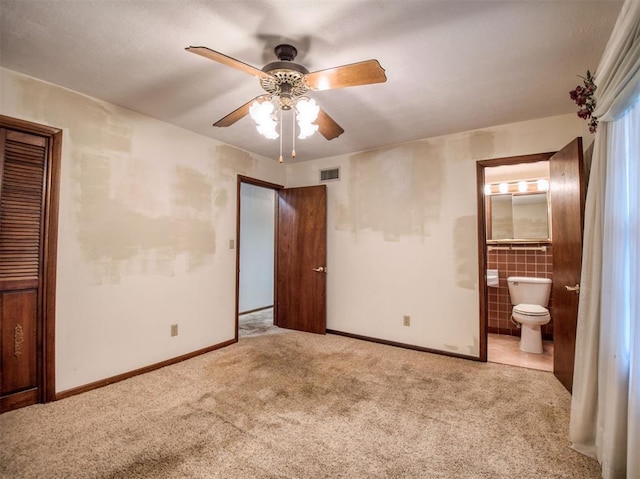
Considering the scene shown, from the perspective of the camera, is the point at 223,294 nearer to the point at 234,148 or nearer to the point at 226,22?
the point at 234,148

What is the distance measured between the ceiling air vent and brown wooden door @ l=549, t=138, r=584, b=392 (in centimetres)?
239

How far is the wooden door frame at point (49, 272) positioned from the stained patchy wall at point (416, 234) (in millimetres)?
2927

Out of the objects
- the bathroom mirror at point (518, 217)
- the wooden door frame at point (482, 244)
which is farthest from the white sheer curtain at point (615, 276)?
the bathroom mirror at point (518, 217)

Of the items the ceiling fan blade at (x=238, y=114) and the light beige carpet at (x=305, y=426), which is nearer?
the light beige carpet at (x=305, y=426)

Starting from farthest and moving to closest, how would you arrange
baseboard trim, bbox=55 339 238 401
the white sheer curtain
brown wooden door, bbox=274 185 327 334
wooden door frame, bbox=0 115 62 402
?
brown wooden door, bbox=274 185 327 334 → baseboard trim, bbox=55 339 238 401 → wooden door frame, bbox=0 115 62 402 → the white sheer curtain

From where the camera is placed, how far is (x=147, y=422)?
2.06 m

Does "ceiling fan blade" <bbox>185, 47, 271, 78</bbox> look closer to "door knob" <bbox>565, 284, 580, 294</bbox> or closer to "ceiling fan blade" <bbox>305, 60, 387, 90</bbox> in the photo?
"ceiling fan blade" <bbox>305, 60, 387, 90</bbox>

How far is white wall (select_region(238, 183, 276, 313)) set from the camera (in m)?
5.41

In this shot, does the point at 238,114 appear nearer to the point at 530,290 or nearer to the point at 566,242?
the point at 566,242

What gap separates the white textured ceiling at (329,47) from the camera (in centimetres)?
159

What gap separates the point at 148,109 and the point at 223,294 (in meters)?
2.12

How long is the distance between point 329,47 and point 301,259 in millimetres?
2909

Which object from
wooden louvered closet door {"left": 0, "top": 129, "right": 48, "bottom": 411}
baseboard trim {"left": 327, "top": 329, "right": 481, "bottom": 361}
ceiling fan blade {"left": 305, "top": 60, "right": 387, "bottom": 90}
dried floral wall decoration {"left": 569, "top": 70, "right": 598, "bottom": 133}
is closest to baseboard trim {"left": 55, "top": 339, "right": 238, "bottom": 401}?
wooden louvered closet door {"left": 0, "top": 129, "right": 48, "bottom": 411}

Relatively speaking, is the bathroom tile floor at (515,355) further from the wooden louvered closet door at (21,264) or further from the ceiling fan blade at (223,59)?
the wooden louvered closet door at (21,264)
